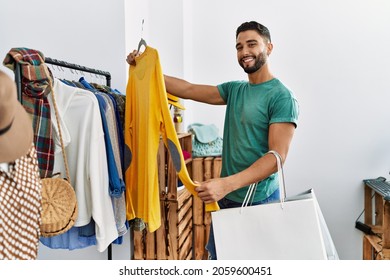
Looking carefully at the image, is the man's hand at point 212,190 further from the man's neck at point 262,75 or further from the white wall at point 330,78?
the white wall at point 330,78

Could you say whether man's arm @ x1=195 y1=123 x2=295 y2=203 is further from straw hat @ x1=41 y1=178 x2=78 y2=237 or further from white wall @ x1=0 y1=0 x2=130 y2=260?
white wall @ x1=0 y1=0 x2=130 y2=260

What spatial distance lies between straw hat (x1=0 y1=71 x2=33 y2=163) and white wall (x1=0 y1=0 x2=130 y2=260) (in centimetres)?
92

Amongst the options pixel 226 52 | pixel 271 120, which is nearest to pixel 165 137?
pixel 271 120

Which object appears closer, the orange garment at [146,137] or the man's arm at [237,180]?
the man's arm at [237,180]

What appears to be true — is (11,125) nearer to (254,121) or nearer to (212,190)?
(212,190)

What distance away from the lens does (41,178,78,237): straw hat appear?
0.75 m

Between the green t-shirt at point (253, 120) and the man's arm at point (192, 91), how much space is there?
0.10 metres

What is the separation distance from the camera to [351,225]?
2098mm

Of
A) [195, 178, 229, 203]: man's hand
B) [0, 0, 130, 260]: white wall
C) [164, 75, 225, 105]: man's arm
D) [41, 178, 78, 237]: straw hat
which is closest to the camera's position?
[41, 178, 78, 237]: straw hat

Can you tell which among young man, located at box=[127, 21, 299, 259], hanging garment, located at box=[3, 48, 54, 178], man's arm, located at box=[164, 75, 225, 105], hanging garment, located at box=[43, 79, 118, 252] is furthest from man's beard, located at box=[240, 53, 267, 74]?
hanging garment, located at box=[3, 48, 54, 178]

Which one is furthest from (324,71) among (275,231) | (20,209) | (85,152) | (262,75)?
(20,209)

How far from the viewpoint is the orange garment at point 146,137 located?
102 centimetres

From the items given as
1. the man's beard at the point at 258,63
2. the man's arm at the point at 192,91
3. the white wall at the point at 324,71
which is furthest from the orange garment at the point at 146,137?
the white wall at the point at 324,71

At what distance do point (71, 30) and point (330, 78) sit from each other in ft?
5.07
